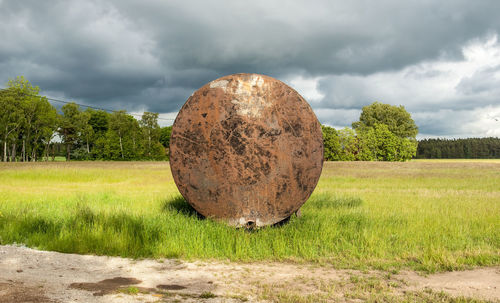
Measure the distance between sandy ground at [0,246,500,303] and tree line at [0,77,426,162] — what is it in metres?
47.6

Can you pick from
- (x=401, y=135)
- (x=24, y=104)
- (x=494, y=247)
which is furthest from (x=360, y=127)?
(x=494, y=247)

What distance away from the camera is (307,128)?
7.36m

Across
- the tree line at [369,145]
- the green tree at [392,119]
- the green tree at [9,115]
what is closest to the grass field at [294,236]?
the green tree at [9,115]

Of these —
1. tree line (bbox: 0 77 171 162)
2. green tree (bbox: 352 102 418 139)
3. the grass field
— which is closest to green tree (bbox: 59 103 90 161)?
tree line (bbox: 0 77 171 162)

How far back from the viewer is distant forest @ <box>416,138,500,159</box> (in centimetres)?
9569

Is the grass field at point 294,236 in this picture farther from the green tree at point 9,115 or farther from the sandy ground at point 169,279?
the green tree at point 9,115

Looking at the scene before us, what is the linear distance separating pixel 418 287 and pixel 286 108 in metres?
3.94

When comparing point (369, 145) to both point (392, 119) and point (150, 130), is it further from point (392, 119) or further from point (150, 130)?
point (150, 130)

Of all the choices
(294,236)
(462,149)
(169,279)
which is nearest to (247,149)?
(294,236)

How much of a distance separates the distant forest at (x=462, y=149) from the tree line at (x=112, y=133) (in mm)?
44537

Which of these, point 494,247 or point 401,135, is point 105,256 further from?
point 401,135

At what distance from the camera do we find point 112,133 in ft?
208

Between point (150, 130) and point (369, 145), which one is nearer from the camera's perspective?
point (369, 145)

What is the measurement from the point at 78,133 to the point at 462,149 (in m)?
93.2
